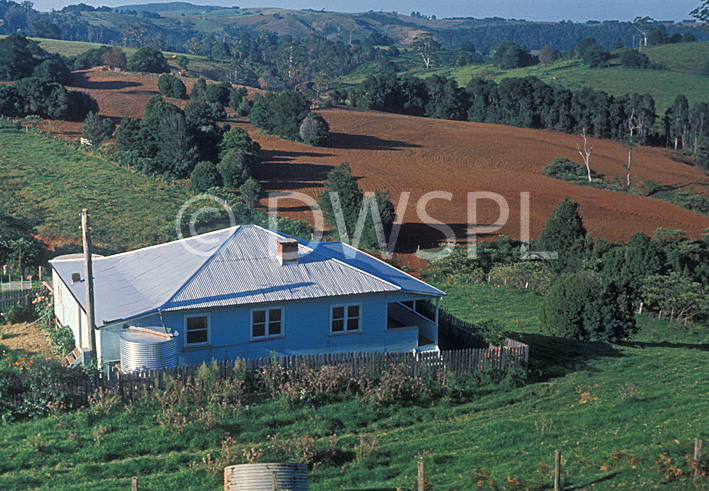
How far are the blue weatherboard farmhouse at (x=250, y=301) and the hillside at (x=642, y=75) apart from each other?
9471cm

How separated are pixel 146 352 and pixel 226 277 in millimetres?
3225

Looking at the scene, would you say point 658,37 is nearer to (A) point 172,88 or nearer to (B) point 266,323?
(A) point 172,88

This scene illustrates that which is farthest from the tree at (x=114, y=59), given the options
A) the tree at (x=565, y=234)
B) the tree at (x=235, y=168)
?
the tree at (x=565, y=234)

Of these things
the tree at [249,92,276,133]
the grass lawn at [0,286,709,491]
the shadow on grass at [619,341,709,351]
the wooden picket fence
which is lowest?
the shadow on grass at [619,341,709,351]

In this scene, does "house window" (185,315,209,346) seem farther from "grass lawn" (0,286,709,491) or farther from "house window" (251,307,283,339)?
"grass lawn" (0,286,709,491)

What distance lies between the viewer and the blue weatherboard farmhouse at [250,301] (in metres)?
17.3

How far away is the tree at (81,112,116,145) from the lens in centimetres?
5775

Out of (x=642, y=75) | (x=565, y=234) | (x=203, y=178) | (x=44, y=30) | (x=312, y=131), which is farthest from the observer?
(x=44, y=30)

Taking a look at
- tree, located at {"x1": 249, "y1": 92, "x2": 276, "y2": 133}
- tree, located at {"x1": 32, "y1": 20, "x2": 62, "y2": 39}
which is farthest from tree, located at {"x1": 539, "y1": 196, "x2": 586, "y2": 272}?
tree, located at {"x1": 32, "y1": 20, "x2": 62, "y2": 39}

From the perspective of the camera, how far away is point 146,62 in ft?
328

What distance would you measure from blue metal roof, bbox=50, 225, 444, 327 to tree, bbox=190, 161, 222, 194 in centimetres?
2522

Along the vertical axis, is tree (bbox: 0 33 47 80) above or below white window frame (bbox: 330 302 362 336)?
above

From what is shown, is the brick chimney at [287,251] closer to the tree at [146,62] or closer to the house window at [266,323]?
the house window at [266,323]

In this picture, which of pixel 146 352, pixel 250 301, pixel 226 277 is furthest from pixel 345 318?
pixel 146 352
